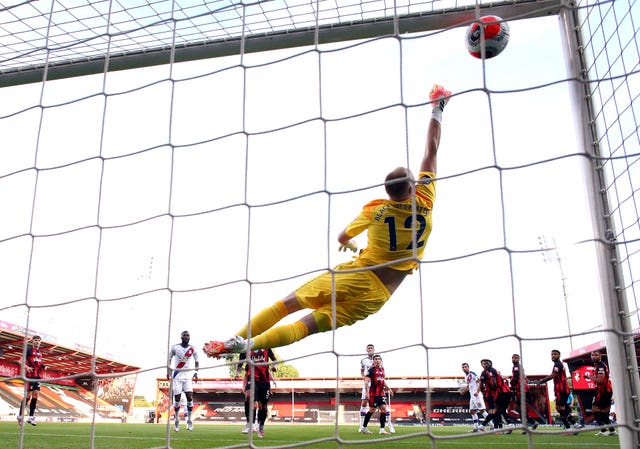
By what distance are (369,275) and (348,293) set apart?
0.17 meters

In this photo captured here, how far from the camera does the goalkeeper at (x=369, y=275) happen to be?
3434mm

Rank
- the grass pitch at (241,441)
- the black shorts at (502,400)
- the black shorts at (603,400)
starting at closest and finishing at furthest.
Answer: the grass pitch at (241,441) < the black shorts at (603,400) < the black shorts at (502,400)

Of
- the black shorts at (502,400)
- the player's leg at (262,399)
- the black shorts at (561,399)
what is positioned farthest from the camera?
the black shorts at (502,400)

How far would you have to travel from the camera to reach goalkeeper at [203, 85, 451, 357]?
343 cm

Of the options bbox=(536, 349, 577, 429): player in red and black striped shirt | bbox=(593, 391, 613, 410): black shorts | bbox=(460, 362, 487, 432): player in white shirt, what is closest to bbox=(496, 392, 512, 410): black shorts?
bbox=(460, 362, 487, 432): player in white shirt

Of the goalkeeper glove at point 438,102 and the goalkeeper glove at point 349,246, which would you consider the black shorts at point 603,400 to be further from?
the goalkeeper glove at point 438,102

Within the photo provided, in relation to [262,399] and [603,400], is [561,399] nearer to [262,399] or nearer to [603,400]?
[603,400]

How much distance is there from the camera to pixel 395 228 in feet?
11.5

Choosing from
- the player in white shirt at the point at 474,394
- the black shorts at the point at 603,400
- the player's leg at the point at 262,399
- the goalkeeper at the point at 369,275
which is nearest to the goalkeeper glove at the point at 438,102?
the goalkeeper at the point at 369,275

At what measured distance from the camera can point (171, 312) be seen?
308cm

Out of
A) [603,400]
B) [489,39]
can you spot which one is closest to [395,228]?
[489,39]

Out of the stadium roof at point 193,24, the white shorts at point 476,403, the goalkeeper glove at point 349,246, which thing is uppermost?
the stadium roof at point 193,24

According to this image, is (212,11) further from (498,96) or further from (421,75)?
(498,96)

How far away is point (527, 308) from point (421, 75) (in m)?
1.57
